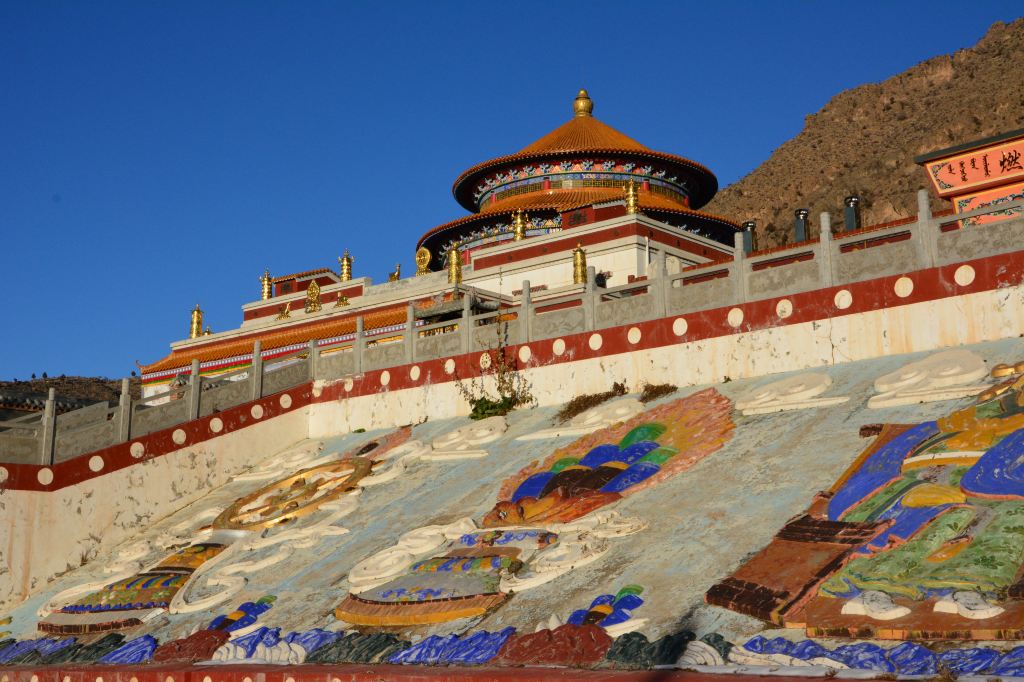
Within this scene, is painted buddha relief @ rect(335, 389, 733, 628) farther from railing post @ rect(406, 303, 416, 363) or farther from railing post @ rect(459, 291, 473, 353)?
railing post @ rect(406, 303, 416, 363)

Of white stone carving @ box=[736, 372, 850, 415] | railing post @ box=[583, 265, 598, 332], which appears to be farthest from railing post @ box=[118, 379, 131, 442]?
white stone carving @ box=[736, 372, 850, 415]

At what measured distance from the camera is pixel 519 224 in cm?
3247

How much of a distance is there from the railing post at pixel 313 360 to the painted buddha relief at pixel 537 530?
835 centimetres

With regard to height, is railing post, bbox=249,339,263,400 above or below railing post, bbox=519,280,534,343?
below

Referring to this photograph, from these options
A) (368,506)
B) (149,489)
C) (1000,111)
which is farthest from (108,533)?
(1000,111)

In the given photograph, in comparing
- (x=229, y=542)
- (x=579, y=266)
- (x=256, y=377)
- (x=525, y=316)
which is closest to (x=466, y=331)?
(x=525, y=316)

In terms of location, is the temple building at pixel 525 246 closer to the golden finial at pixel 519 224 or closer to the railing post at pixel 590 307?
the golden finial at pixel 519 224

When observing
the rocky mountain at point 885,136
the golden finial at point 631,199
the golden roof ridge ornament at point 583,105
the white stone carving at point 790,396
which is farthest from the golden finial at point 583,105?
the white stone carving at point 790,396

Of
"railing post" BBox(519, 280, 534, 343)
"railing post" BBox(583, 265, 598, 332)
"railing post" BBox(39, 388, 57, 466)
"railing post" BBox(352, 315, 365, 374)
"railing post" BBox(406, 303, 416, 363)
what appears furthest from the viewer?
"railing post" BBox(352, 315, 365, 374)

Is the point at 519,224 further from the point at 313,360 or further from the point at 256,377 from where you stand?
the point at 256,377

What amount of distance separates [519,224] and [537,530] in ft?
63.1

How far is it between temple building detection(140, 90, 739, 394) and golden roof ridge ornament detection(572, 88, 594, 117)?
4 centimetres

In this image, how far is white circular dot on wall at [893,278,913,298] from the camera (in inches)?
631

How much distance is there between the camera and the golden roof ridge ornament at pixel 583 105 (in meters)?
40.6
